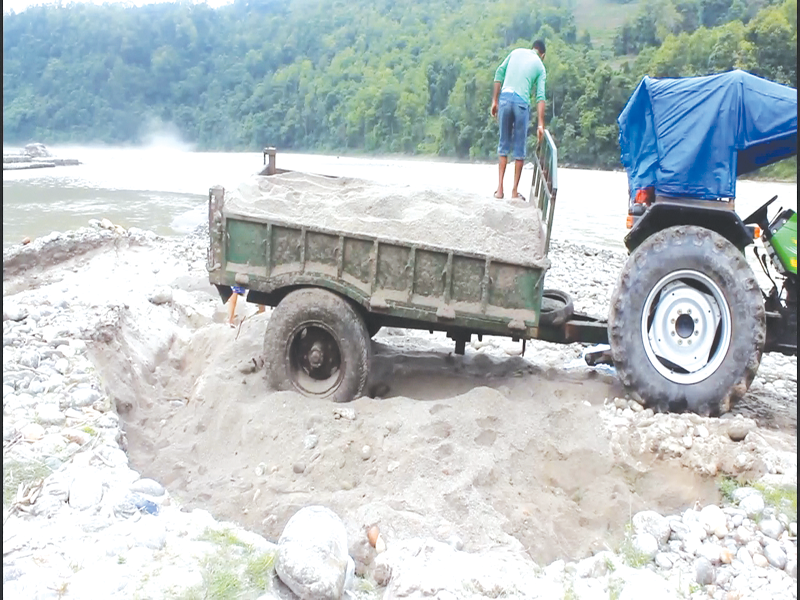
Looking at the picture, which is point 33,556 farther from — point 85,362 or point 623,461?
point 623,461

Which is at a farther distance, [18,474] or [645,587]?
[18,474]

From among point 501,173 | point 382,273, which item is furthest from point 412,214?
point 501,173

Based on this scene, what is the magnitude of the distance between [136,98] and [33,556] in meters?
112

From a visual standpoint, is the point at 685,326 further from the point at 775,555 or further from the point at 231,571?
the point at 231,571

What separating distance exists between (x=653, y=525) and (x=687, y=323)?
5.90ft

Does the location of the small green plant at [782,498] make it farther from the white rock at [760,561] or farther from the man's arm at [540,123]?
the man's arm at [540,123]

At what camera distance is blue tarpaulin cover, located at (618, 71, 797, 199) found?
4750 mm

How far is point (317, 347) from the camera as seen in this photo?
5.33 m

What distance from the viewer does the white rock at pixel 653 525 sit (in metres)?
3.63

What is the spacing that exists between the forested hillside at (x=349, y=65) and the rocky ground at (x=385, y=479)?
118 feet

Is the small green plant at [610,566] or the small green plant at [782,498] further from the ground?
→ the small green plant at [782,498]

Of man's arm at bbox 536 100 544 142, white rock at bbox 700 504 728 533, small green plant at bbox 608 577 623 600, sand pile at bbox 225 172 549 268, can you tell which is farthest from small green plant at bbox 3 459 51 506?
man's arm at bbox 536 100 544 142

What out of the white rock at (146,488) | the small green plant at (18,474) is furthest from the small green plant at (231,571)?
the small green plant at (18,474)

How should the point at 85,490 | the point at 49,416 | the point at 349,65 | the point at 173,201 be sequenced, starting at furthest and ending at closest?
the point at 349,65 → the point at 173,201 → the point at 49,416 → the point at 85,490
